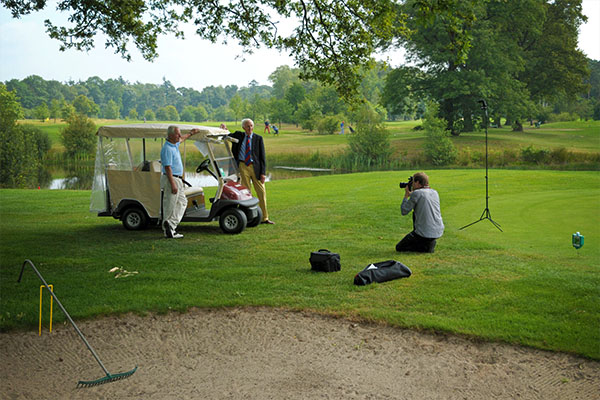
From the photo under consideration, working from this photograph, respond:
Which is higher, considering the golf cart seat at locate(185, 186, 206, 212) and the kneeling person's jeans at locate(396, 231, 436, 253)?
the golf cart seat at locate(185, 186, 206, 212)

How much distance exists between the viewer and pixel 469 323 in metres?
5.63

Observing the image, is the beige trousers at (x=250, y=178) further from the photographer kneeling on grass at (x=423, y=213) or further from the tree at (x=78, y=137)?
the tree at (x=78, y=137)

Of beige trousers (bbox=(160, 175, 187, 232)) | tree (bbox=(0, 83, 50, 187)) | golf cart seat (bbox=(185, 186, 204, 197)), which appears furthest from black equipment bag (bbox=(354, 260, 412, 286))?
tree (bbox=(0, 83, 50, 187))

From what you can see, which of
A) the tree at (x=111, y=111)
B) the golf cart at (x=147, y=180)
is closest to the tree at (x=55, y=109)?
the tree at (x=111, y=111)

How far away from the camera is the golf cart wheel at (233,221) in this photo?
10750 millimetres

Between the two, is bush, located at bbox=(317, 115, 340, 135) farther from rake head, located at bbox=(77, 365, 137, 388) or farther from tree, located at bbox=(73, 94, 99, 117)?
rake head, located at bbox=(77, 365, 137, 388)

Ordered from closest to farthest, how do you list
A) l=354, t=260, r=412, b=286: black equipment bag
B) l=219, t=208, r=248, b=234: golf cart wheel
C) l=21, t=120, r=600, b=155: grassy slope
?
l=354, t=260, r=412, b=286: black equipment bag
l=219, t=208, r=248, b=234: golf cart wheel
l=21, t=120, r=600, b=155: grassy slope

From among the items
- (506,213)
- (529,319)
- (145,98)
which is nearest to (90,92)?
(145,98)

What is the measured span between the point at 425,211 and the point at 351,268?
161 centimetres

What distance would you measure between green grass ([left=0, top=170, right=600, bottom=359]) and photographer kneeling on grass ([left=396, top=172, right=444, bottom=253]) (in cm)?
28

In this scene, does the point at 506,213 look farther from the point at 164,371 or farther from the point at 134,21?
the point at 134,21

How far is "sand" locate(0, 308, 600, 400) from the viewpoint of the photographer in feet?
14.5

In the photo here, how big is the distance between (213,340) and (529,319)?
129 inches

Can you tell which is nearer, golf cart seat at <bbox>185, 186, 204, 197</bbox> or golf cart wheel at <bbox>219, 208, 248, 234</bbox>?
golf cart wheel at <bbox>219, 208, 248, 234</bbox>
